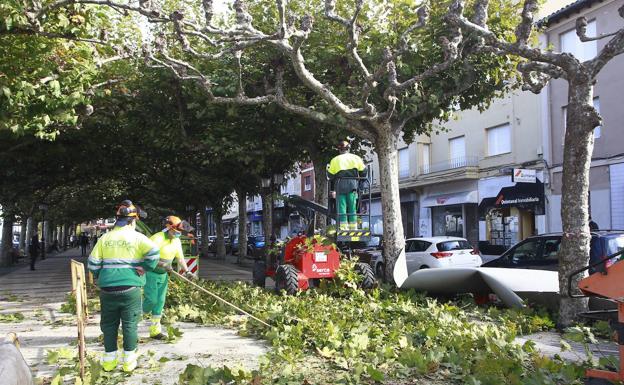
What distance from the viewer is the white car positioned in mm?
15711

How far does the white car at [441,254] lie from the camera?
1571 centimetres

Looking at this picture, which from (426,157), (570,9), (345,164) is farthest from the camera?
(426,157)

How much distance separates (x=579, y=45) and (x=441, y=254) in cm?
1125

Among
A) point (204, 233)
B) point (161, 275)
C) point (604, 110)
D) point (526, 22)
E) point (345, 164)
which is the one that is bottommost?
point (161, 275)

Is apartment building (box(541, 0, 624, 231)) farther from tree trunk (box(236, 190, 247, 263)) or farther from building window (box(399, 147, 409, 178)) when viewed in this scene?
tree trunk (box(236, 190, 247, 263))

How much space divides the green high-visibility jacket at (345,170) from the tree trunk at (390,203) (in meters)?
1.75

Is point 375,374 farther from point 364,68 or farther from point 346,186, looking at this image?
point 364,68

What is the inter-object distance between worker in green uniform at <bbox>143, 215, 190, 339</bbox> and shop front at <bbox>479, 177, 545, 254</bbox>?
1853cm

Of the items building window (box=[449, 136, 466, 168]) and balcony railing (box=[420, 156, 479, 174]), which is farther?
building window (box=[449, 136, 466, 168])

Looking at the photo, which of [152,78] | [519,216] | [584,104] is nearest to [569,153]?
[584,104]

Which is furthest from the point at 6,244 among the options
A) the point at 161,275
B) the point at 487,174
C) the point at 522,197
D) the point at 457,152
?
the point at 522,197

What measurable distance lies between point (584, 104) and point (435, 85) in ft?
16.8

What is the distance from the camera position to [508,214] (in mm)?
25141

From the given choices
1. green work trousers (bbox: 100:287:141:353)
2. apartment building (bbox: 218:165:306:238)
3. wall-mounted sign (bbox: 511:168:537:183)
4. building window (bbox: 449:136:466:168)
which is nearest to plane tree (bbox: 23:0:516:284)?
green work trousers (bbox: 100:287:141:353)
